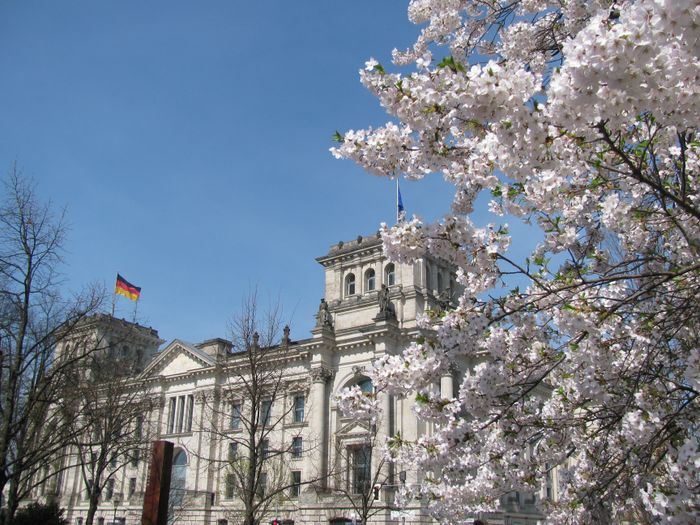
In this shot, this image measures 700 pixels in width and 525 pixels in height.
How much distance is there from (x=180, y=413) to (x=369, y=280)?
775 inches

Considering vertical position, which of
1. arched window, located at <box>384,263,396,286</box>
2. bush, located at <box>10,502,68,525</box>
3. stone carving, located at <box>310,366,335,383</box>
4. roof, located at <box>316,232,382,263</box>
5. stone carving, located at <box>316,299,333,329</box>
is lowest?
bush, located at <box>10,502,68,525</box>

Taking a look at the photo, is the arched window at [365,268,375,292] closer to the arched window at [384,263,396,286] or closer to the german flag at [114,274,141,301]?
the arched window at [384,263,396,286]

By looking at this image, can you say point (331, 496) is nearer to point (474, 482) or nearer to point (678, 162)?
point (474, 482)

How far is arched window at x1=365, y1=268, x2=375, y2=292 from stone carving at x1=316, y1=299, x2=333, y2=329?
12.1 ft

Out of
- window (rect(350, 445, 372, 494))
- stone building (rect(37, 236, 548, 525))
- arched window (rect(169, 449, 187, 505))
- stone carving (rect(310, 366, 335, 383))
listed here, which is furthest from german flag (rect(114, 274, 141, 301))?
window (rect(350, 445, 372, 494))

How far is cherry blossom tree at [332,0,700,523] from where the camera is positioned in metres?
4.78

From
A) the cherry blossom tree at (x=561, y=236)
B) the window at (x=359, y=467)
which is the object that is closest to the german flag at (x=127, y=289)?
the window at (x=359, y=467)

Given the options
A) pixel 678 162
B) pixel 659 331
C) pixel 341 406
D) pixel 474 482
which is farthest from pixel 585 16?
pixel 474 482

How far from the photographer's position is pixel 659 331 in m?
7.71

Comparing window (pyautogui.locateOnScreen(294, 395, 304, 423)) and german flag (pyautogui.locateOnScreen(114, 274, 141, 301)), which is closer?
window (pyautogui.locateOnScreen(294, 395, 304, 423))

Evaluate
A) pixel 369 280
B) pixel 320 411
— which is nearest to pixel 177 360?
pixel 320 411

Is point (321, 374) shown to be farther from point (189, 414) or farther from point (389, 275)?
point (189, 414)

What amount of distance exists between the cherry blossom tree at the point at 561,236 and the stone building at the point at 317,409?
2638 cm

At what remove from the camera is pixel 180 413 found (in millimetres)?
51062
